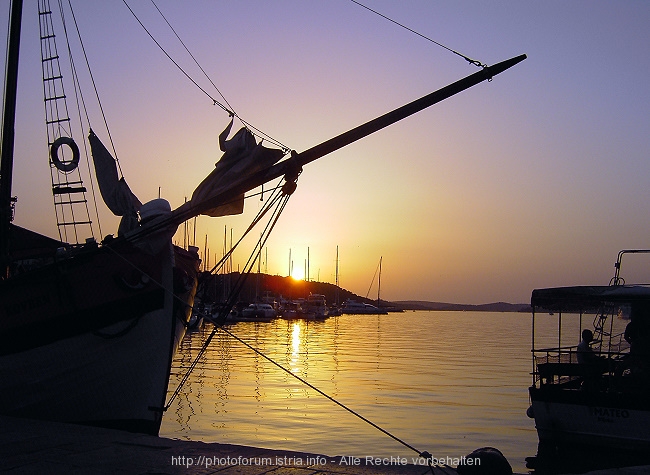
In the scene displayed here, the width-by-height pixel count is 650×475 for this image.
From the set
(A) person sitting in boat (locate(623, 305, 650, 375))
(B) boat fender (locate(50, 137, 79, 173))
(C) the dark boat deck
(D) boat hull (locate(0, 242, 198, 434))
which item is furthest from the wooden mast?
(A) person sitting in boat (locate(623, 305, 650, 375))

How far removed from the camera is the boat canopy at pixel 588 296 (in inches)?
564

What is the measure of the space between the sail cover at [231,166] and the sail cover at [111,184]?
5.00 ft

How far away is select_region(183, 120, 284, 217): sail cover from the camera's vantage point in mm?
13336

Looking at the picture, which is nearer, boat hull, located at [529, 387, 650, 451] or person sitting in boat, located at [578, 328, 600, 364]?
boat hull, located at [529, 387, 650, 451]

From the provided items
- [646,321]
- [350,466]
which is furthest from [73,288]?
[646,321]

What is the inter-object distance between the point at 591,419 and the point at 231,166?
8810 millimetres

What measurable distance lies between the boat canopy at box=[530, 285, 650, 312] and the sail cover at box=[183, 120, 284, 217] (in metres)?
7.05

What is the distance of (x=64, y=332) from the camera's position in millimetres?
12383

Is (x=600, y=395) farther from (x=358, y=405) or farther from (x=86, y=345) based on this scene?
(x=86, y=345)

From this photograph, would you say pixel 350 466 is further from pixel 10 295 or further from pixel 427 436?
pixel 427 436

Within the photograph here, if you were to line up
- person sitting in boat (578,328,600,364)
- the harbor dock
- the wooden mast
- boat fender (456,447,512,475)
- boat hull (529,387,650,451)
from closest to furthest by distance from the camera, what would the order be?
boat fender (456,447,512,475) < the harbor dock < boat hull (529,387,650,451) < person sitting in boat (578,328,600,364) < the wooden mast

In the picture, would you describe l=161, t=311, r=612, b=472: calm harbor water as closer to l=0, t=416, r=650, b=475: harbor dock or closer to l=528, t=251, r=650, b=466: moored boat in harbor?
l=528, t=251, r=650, b=466: moored boat in harbor

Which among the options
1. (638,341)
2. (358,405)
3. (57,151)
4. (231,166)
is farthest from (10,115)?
(638,341)

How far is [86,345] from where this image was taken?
40.9 feet
